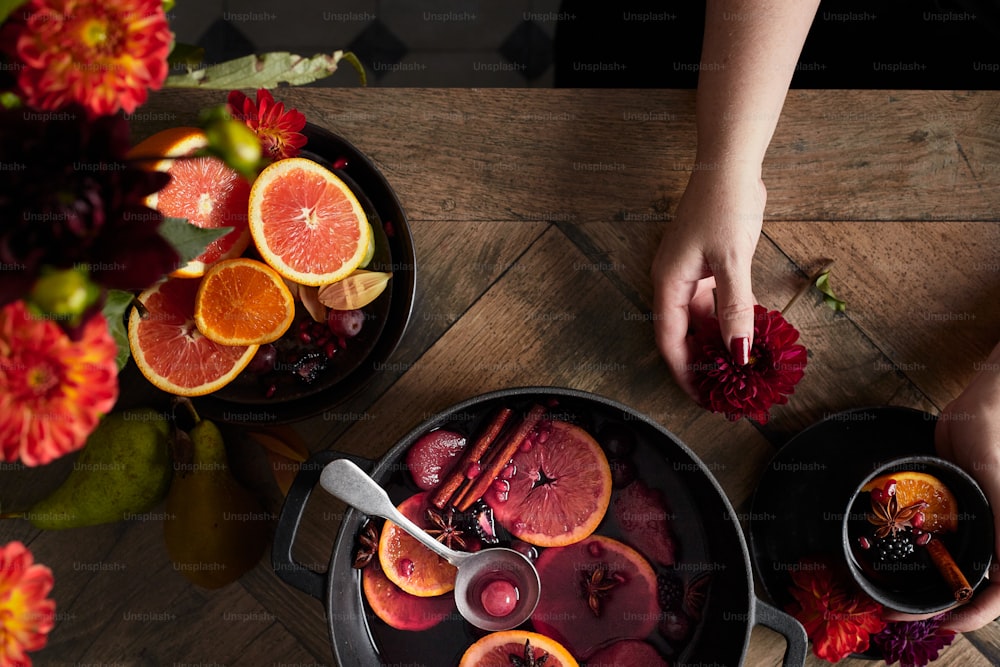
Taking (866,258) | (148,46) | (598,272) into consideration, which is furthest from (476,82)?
(148,46)

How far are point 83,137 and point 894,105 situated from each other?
89 cm

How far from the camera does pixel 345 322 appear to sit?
0.81m

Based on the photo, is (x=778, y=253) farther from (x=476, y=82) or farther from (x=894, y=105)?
(x=476, y=82)

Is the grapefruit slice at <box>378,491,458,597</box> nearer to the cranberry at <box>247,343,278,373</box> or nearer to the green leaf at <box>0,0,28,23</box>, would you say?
the cranberry at <box>247,343,278,373</box>

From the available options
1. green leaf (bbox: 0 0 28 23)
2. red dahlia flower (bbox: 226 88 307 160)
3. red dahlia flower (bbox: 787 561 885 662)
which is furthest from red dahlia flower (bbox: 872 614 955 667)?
green leaf (bbox: 0 0 28 23)

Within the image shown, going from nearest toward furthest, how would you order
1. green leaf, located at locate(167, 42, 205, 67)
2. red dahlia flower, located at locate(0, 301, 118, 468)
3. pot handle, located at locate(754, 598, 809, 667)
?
1. red dahlia flower, located at locate(0, 301, 118, 468)
2. green leaf, located at locate(167, 42, 205, 67)
3. pot handle, located at locate(754, 598, 809, 667)

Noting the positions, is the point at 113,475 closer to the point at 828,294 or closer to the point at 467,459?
the point at 467,459

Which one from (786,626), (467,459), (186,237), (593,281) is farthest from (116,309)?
(786,626)

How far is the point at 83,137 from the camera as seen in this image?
14.6 inches

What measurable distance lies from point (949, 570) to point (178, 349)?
83 cm

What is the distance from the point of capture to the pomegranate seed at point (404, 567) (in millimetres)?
839

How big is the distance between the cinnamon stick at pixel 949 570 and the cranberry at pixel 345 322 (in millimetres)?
658

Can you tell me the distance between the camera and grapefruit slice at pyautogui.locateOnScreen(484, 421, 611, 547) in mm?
846

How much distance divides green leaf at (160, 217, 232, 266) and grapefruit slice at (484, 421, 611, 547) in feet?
1.65
